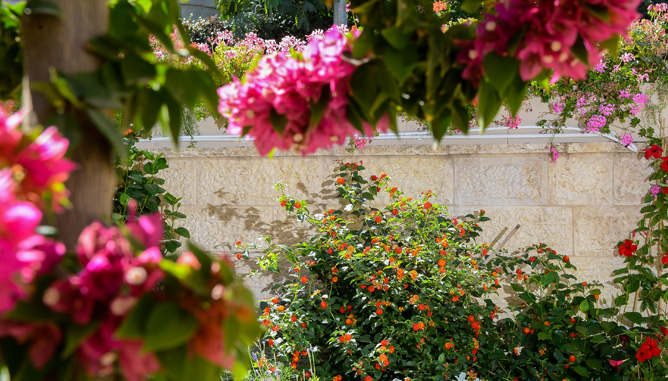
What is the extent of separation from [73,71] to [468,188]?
7.11ft

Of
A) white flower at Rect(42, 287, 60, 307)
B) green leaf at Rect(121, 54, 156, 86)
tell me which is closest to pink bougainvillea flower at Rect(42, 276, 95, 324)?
white flower at Rect(42, 287, 60, 307)

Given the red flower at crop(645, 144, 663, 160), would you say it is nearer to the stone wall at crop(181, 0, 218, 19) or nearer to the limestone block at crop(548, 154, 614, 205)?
the limestone block at crop(548, 154, 614, 205)

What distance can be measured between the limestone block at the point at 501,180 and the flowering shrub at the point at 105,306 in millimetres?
2199

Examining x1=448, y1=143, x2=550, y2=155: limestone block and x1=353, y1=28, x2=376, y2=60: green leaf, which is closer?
x1=353, y1=28, x2=376, y2=60: green leaf

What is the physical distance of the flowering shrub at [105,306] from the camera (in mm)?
312

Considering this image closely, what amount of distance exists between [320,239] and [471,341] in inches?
27.5

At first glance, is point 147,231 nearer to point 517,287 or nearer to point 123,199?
point 123,199

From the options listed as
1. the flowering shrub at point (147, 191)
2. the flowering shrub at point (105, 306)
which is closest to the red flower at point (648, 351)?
the flowering shrub at point (147, 191)

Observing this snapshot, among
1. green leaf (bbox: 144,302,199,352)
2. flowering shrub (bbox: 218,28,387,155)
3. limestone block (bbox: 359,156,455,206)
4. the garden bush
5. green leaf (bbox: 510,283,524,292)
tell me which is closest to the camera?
green leaf (bbox: 144,302,199,352)

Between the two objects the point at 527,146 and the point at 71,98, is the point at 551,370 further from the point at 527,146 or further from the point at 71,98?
the point at 71,98

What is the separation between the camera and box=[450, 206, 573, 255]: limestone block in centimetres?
239

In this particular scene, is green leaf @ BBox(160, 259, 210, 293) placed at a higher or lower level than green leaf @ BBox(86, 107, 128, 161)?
lower

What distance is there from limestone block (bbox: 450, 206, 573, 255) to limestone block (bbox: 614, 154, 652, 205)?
0.21m

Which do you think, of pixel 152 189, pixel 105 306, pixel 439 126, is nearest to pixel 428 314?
pixel 152 189
